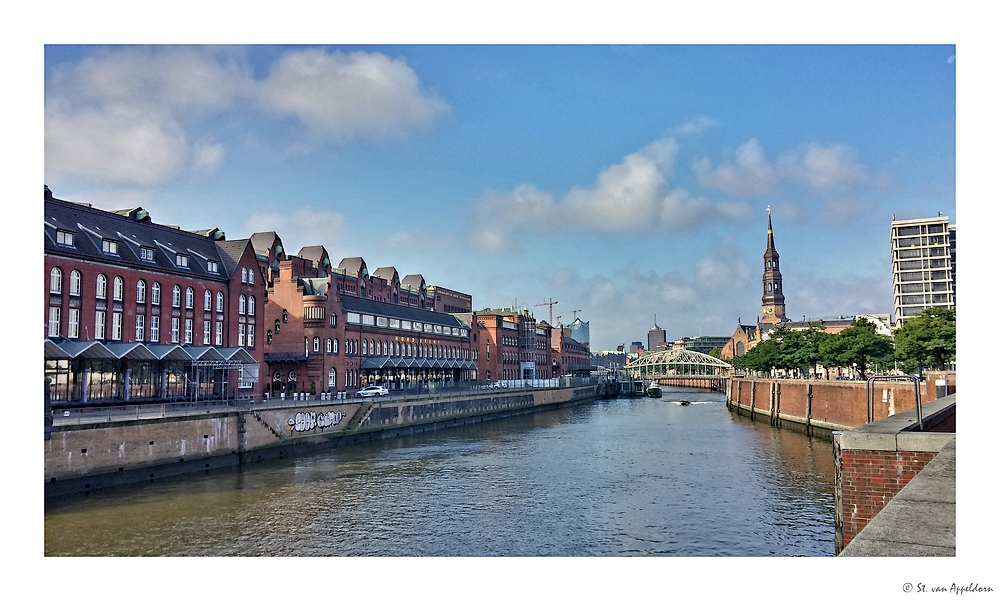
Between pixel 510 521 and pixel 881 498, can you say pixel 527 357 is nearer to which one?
pixel 510 521

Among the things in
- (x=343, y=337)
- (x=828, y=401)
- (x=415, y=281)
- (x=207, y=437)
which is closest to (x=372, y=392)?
(x=343, y=337)

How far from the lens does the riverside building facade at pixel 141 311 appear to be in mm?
44719

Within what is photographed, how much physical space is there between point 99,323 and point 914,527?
49.3 m

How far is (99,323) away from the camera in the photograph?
156ft

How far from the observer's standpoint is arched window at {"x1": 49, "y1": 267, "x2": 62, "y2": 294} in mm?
44500

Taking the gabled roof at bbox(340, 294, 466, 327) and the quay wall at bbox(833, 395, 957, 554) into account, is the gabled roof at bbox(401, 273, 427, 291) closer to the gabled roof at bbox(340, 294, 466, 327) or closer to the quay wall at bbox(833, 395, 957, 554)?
the gabled roof at bbox(340, 294, 466, 327)

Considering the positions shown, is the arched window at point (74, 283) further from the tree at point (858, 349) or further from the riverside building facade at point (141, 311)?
the tree at point (858, 349)

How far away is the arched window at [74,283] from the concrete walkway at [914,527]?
156 feet

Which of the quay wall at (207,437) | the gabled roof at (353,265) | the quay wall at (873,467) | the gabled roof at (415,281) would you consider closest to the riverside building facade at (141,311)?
the quay wall at (207,437)

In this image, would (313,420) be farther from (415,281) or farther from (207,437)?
(415,281)

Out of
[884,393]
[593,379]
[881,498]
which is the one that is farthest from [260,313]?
[593,379]

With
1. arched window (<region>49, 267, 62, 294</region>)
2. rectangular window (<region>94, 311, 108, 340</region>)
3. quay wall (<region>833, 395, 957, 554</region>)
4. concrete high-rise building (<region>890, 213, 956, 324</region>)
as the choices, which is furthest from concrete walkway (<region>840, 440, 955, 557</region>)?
concrete high-rise building (<region>890, 213, 956, 324</region>)

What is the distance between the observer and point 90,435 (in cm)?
3516

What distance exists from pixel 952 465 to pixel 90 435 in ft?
118
